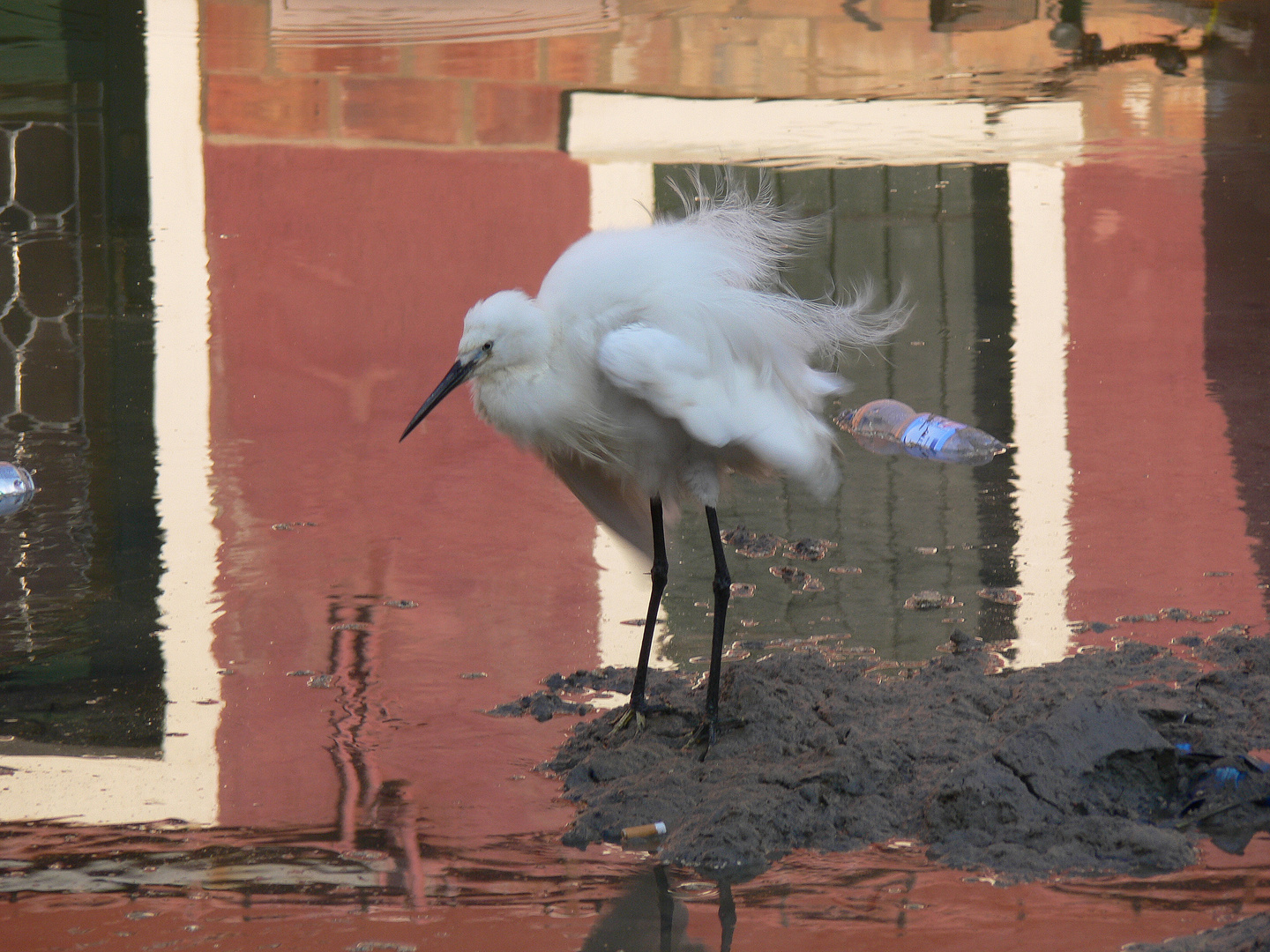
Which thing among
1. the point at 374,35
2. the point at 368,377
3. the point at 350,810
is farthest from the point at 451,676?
the point at 374,35

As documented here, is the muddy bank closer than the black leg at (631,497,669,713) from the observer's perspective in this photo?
Yes

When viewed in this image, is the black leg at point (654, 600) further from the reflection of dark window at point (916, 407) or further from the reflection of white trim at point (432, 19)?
the reflection of white trim at point (432, 19)

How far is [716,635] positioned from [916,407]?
248 cm

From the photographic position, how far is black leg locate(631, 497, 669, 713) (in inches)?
132

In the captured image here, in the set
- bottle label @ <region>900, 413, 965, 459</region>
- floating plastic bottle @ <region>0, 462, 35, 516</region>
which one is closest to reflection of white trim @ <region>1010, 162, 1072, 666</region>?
bottle label @ <region>900, 413, 965, 459</region>

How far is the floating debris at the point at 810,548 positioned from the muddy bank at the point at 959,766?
86 cm

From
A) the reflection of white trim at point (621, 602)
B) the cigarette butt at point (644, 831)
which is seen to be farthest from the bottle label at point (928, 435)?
the cigarette butt at point (644, 831)

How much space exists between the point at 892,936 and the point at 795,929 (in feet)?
0.54

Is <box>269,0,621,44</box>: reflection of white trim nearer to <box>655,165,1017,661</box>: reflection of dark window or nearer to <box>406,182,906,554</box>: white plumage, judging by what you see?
<box>655,165,1017,661</box>: reflection of dark window

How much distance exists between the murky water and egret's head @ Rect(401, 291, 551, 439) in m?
0.86

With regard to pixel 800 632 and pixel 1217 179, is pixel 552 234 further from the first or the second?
pixel 800 632

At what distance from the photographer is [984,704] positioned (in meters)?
3.27

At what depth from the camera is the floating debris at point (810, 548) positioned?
433 cm

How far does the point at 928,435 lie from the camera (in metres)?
5.23
